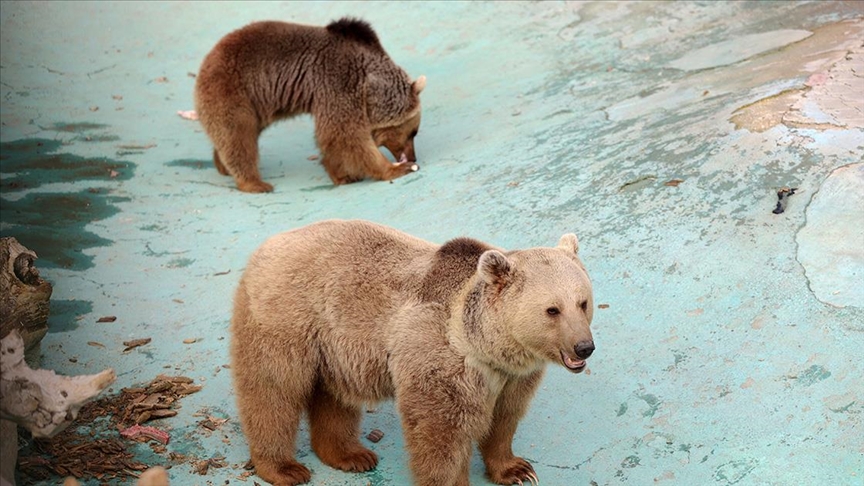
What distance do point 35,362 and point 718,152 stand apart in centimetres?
479

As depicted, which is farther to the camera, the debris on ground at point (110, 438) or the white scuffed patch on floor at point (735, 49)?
the white scuffed patch on floor at point (735, 49)

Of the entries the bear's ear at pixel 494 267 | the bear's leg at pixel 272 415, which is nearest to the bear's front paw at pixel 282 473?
the bear's leg at pixel 272 415

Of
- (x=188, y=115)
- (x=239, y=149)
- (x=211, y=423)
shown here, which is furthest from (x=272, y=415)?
(x=188, y=115)

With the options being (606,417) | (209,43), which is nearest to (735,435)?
(606,417)

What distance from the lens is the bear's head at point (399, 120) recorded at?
10.3 m

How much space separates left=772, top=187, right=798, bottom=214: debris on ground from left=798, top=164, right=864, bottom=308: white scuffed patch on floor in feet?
0.55

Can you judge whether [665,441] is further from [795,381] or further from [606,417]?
[795,381]

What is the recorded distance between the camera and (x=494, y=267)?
4758mm

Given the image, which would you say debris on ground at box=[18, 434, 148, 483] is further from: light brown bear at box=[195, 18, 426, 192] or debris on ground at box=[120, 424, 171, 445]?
light brown bear at box=[195, 18, 426, 192]

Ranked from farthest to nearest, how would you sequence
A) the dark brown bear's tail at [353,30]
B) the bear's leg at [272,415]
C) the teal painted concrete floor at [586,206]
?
the dark brown bear's tail at [353,30] < the teal painted concrete floor at [586,206] < the bear's leg at [272,415]

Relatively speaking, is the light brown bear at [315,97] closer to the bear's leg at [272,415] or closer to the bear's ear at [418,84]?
the bear's ear at [418,84]

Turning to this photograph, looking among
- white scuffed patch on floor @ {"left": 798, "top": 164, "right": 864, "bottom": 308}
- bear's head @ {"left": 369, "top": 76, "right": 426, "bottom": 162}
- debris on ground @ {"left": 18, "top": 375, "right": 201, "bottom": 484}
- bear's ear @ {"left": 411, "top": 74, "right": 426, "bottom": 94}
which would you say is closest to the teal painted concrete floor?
white scuffed patch on floor @ {"left": 798, "top": 164, "right": 864, "bottom": 308}

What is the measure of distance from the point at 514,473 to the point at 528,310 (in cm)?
102

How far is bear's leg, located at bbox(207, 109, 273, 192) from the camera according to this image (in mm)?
9828
